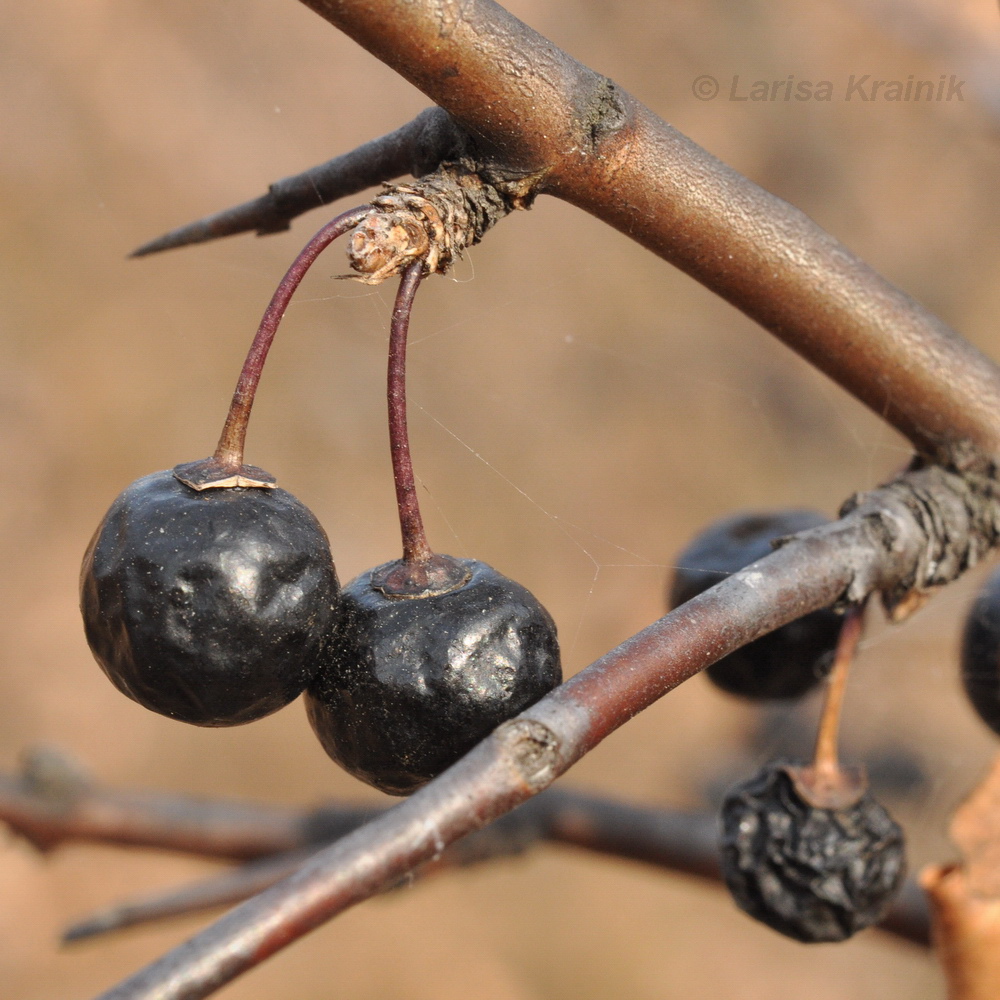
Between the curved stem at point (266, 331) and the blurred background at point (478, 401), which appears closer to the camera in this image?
the curved stem at point (266, 331)

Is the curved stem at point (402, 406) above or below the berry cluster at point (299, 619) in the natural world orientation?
above

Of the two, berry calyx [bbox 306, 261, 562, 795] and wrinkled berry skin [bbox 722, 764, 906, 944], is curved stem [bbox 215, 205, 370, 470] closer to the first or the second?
berry calyx [bbox 306, 261, 562, 795]

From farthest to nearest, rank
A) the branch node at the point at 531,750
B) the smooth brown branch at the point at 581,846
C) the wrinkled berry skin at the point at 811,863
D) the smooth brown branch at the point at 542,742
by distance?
the smooth brown branch at the point at 581,846 < the wrinkled berry skin at the point at 811,863 < the branch node at the point at 531,750 < the smooth brown branch at the point at 542,742

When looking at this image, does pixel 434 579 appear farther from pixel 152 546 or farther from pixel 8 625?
pixel 8 625

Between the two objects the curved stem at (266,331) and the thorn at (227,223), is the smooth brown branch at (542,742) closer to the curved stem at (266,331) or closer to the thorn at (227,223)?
the curved stem at (266,331)

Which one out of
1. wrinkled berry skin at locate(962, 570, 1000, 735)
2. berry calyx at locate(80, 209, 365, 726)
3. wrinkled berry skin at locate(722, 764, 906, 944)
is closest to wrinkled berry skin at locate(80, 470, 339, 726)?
berry calyx at locate(80, 209, 365, 726)

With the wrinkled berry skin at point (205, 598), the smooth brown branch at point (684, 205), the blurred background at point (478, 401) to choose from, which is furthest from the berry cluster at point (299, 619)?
the blurred background at point (478, 401)

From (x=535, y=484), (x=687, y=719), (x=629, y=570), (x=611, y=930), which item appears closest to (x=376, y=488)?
(x=535, y=484)
